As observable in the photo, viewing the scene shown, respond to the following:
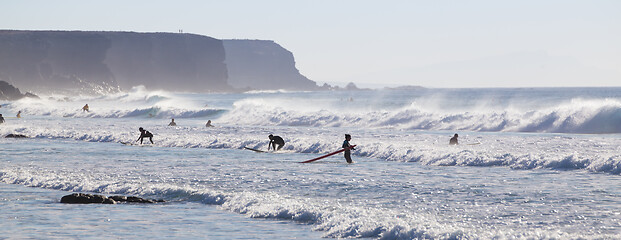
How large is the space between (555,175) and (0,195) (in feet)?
44.1

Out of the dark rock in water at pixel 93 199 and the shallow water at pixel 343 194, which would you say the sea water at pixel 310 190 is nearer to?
the shallow water at pixel 343 194

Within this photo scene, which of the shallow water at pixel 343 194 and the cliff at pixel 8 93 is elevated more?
the cliff at pixel 8 93

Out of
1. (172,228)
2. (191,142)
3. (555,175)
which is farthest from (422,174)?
(191,142)

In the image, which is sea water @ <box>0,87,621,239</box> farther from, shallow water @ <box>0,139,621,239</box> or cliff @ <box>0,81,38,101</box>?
cliff @ <box>0,81,38,101</box>

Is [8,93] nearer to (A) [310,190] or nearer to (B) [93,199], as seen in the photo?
(B) [93,199]

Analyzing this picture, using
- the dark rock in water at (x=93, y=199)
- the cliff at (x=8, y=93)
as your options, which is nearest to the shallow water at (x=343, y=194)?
the dark rock in water at (x=93, y=199)

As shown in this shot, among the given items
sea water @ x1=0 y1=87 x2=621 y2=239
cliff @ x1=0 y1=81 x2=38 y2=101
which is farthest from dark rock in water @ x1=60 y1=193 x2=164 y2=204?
cliff @ x1=0 y1=81 x2=38 y2=101

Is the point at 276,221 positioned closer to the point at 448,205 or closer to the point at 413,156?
the point at 448,205

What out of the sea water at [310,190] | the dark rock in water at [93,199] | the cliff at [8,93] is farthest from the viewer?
the cliff at [8,93]

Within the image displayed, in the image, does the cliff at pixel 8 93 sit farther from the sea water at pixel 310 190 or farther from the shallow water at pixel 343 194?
the shallow water at pixel 343 194

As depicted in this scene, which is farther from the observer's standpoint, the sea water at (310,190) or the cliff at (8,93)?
the cliff at (8,93)

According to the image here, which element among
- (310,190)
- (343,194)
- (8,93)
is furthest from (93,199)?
(8,93)

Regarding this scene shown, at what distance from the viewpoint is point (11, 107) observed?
87.8 m

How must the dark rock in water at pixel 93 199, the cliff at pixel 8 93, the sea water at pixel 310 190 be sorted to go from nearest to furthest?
the sea water at pixel 310 190 → the dark rock in water at pixel 93 199 → the cliff at pixel 8 93
